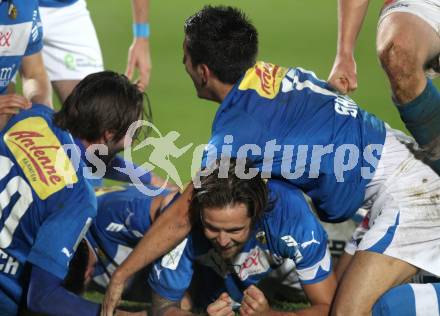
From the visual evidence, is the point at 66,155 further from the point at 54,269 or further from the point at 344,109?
the point at 344,109

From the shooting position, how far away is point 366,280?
11.2ft

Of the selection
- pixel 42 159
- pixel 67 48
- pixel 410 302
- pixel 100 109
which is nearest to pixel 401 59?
pixel 410 302

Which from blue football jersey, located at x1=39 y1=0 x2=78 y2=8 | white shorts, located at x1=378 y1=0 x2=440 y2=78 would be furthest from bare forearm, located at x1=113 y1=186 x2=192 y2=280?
blue football jersey, located at x1=39 y1=0 x2=78 y2=8

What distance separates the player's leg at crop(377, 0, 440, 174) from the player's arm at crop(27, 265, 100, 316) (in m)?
1.55

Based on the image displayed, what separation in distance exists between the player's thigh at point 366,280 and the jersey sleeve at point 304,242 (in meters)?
0.11

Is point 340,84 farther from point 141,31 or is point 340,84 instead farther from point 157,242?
point 141,31

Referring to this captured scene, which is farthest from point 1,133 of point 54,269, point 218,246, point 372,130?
point 372,130

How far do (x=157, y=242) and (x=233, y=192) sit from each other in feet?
1.36

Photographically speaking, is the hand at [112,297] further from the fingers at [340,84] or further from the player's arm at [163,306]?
the fingers at [340,84]

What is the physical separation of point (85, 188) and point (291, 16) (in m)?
5.57

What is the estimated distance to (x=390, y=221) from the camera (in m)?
3.56

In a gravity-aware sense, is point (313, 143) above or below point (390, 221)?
above

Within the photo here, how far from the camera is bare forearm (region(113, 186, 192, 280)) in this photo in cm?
346

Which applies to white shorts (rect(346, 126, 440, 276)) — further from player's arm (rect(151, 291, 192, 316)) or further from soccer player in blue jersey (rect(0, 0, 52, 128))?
soccer player in blue jersey (rect(0, 0, 52, 128))
